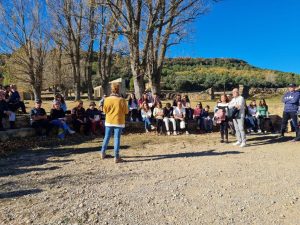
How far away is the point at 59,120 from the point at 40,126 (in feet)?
2.08

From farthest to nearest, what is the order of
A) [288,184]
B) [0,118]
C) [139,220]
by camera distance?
[0,118] < [288,184] < [139,220]

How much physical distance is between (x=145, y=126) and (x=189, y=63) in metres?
61.3

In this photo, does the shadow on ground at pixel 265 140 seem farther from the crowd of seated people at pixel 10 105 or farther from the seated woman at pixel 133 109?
the crowd of seated people at pixel 10 105

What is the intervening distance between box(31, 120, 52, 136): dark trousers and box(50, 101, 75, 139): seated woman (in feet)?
0.54

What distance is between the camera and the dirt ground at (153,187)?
→ 14.6 feet

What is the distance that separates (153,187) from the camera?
5629mm

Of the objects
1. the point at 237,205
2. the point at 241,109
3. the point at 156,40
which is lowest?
the point at 237,205

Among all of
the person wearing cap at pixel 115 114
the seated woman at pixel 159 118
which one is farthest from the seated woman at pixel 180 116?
the person wearing cap at pixel 115 114

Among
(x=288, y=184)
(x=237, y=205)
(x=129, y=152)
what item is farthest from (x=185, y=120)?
(x=237, y=205)

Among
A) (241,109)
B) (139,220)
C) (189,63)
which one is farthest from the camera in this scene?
(189,63)

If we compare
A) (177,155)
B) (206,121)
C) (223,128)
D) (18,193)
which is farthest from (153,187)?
(206,121)

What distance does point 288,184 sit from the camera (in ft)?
19.1

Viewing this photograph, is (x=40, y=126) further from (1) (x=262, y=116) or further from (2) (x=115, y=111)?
(1) (x=262, y=116)

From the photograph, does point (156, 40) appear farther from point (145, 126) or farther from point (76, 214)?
point (76, 214)
